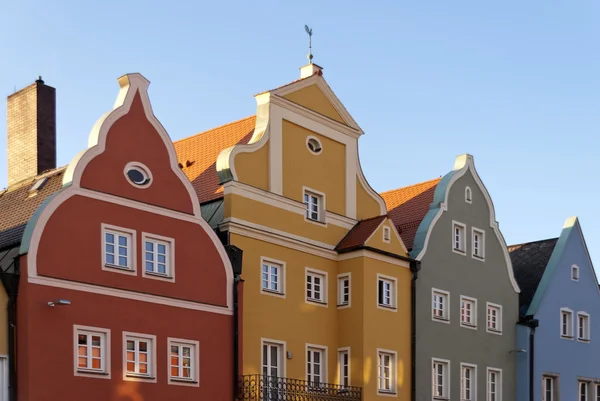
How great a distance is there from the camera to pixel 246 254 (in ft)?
113

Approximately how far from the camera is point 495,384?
43.3 m

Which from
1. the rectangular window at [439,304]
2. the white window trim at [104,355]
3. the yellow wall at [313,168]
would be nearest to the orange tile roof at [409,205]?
the rectangular window at [439,304]

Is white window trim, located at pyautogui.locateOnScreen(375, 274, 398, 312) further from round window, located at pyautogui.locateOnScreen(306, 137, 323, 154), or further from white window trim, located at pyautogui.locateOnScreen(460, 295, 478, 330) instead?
round window, located at pyautogui.locateOnScreen(306, 137, 323, 154)

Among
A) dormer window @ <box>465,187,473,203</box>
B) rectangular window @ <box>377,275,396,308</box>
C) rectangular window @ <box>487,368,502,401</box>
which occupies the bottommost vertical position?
rectangular window @ <box>487,368,502,401</box>

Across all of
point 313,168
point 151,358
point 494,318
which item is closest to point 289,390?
point 151,358

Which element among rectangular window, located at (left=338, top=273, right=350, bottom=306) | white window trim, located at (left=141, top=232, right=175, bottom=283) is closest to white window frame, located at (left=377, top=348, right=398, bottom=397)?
rectangular window, located at (left=338, top=273, right=350, bottom=306)

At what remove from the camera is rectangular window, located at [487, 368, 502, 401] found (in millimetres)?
42903

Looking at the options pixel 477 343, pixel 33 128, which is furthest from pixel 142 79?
pixel 477 343

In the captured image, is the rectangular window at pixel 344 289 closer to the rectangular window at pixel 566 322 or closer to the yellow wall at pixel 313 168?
the yellow wall at pixel 313 168

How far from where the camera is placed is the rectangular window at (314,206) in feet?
122

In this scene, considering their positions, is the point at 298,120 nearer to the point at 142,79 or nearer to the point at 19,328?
the point at 142,79

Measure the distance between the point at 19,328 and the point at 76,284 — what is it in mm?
1983

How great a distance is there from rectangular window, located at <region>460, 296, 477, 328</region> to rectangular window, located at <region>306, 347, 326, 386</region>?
719cm

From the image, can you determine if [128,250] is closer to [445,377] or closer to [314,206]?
[314,206]
